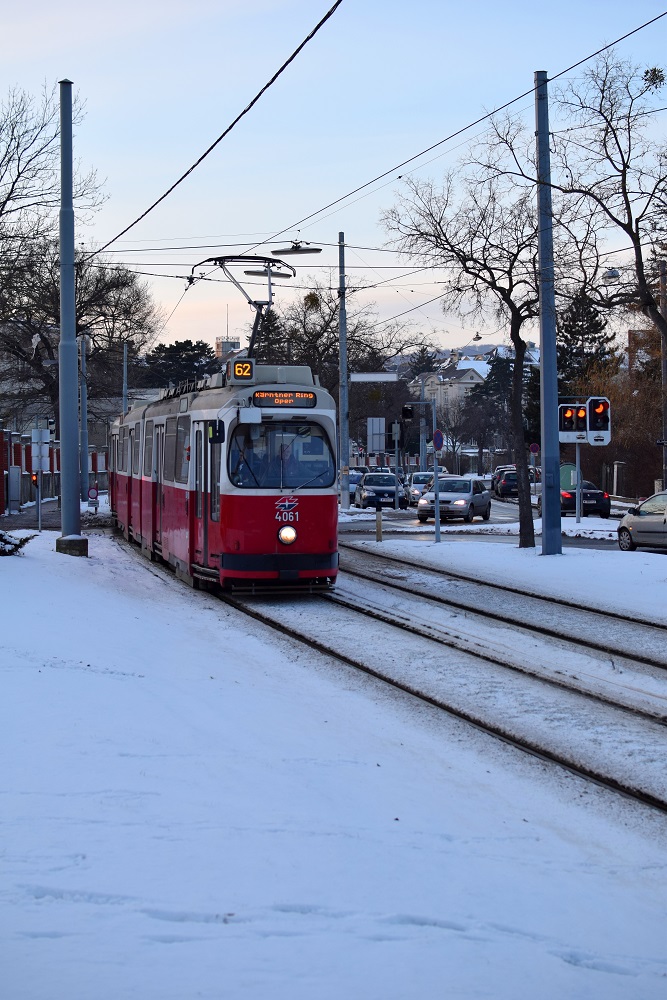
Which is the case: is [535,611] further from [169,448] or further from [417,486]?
[417,486]

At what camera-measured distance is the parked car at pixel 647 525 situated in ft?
85.3

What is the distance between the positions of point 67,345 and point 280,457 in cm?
534

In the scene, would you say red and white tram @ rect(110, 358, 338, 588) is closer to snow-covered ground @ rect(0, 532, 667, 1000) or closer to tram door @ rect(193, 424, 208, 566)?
tram door @ rect(193, 424, 208, 566)

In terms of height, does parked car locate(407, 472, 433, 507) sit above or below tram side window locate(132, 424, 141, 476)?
below

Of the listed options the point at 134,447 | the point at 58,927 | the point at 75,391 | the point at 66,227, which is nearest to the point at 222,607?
the point at 75,391

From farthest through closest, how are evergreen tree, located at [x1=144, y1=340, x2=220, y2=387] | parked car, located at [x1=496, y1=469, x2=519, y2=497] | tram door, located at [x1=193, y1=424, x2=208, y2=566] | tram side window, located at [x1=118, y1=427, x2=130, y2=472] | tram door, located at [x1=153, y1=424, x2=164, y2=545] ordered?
evergreen tree, located at [x1=144, y1=340, x2=220, y2=387], parked car, located at [x1=496, y1=469, x2=519, y2=497], tram side window, located at [x1=118, y1=427, x2=130, y2=472], tram door, located at [x1=153, y1=424, x2=164, y2=545], tram door, located at [x1=193, y1=424, x2=208, y2=566]

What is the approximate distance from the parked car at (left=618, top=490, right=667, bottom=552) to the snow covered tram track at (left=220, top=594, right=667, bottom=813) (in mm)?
13378

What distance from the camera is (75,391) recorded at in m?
19.9

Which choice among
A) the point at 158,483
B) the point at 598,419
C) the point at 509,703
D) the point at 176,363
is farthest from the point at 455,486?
the point at 176,363

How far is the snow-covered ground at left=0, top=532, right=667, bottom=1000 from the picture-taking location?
14.1 feet

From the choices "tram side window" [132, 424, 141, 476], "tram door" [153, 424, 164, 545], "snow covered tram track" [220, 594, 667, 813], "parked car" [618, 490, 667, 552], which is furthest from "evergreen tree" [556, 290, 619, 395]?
"snow covered tram track" [220, 594, 667, 813]

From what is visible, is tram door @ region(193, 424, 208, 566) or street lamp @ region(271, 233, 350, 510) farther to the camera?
street lamp @ region(271, 233, 350, 510)

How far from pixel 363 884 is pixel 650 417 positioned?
51952 mm

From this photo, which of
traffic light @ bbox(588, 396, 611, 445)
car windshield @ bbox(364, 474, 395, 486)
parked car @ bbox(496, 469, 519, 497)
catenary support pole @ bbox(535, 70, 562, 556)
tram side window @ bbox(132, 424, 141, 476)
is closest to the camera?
catenary support pole @ bbox(535, 70, 562, 556)
